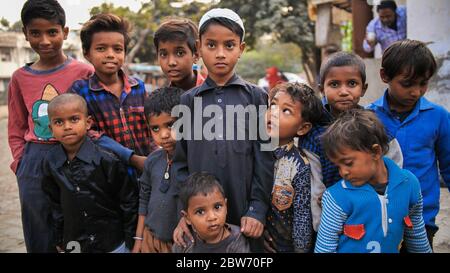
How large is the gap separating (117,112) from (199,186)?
2.68 ft

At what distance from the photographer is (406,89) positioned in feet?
6.57

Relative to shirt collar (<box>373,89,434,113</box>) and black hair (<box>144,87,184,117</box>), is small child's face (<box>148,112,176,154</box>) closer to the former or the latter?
Result: black hair (<box>144,87,184,117</box>)

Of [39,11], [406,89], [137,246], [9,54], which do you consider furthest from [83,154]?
[9,54]

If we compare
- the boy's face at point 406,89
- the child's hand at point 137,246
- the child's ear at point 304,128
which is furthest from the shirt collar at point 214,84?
the child's hand at point 137,246

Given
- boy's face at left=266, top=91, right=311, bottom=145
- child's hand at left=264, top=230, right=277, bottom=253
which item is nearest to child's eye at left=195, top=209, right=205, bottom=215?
child's hand at left=264, top=230, right=277, bottom=253

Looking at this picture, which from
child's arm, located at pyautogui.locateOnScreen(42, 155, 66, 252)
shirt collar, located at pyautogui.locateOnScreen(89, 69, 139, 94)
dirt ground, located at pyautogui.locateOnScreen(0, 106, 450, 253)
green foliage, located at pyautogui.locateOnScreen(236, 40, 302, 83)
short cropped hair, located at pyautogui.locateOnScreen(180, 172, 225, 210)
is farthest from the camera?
green foliage, located at pyautogui.locateOnScreen(236, 40, 302, 83)

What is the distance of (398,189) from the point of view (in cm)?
180

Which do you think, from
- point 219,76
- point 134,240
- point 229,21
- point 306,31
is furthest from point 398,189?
point 306,31

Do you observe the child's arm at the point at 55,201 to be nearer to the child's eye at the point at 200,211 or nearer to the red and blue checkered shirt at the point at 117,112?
the red and blue checkered shirt at the point at 117,112

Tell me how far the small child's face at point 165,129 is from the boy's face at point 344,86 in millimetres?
856

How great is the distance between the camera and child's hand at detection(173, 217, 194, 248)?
197 cm

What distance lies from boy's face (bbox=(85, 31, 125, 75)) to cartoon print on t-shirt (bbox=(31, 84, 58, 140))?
32cm

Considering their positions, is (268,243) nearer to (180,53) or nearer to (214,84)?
(214,84)
